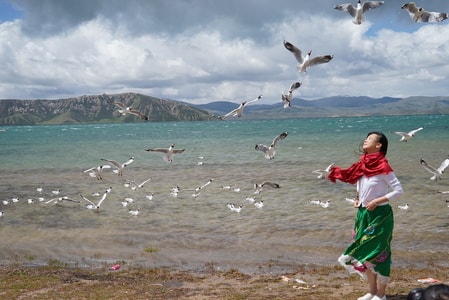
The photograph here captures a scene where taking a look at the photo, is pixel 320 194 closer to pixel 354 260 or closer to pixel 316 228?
pixel 316 228

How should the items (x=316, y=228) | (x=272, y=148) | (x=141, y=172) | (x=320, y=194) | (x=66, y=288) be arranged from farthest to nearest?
1. (x=141, y=172)
2. (x=320, y=194)
3. (x=316, y=228)
4. (x=272, y=148)
5. (x=66, y=288)

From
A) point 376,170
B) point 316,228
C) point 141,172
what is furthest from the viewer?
point 141,172

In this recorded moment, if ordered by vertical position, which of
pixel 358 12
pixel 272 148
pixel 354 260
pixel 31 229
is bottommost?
pixel 31 229

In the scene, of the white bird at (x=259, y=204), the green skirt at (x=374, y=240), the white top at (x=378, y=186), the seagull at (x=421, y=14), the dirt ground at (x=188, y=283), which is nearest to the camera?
the white top at (x=378, y=186)

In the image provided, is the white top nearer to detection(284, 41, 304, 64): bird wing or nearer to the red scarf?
the red scarf

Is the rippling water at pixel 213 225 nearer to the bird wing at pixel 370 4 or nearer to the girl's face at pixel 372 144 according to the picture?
the girl's face at pixel 372 144

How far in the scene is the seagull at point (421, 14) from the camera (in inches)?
486

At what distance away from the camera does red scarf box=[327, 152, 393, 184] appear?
312 inches

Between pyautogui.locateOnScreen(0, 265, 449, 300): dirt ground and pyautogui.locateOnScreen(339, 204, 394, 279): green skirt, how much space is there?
1.09m

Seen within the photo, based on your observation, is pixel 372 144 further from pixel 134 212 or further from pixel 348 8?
pixel 134 212

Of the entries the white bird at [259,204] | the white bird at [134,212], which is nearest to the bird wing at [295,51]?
the white bird at [259,204]

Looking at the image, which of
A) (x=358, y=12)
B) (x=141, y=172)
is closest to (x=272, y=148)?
(x=358, y=12)

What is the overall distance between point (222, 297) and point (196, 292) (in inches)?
38.5

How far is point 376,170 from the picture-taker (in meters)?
7.94
